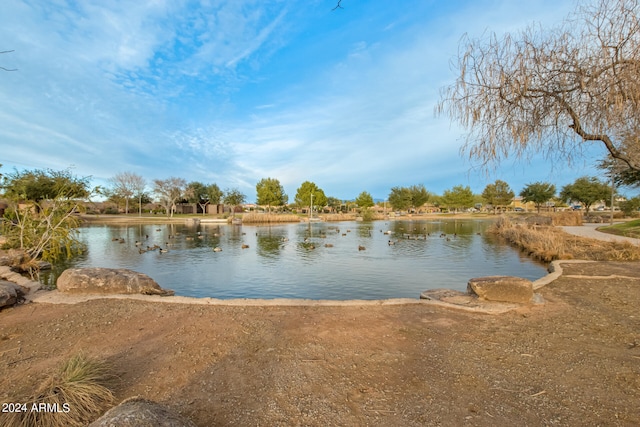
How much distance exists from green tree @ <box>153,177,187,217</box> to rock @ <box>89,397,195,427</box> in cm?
6706

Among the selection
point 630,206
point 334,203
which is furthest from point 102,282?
point 334,203

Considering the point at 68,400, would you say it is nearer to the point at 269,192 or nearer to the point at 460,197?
the point at 269,192

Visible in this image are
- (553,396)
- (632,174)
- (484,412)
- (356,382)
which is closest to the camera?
(484,412)

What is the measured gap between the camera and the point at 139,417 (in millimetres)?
2047

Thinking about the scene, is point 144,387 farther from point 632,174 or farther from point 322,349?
point 632,174

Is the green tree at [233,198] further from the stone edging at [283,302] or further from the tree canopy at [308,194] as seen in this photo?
the stone edging at [283,302]

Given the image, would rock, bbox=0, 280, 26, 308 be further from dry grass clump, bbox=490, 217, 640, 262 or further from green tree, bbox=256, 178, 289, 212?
green tree, bbox=256, 178, 289, 212

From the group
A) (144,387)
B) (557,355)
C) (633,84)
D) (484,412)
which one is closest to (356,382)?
(484,412)

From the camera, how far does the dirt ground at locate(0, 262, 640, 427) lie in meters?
2.91

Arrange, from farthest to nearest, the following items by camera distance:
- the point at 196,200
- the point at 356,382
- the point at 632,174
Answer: the point at 196,200 → the point at 632,174 → the point at 356,382

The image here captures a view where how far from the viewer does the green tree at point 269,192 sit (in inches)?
2768

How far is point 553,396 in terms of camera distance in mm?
3107

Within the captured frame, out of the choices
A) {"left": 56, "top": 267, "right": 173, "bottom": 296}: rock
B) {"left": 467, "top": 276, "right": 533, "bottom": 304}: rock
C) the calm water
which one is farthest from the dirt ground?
the calm water

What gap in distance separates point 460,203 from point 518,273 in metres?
71.3
